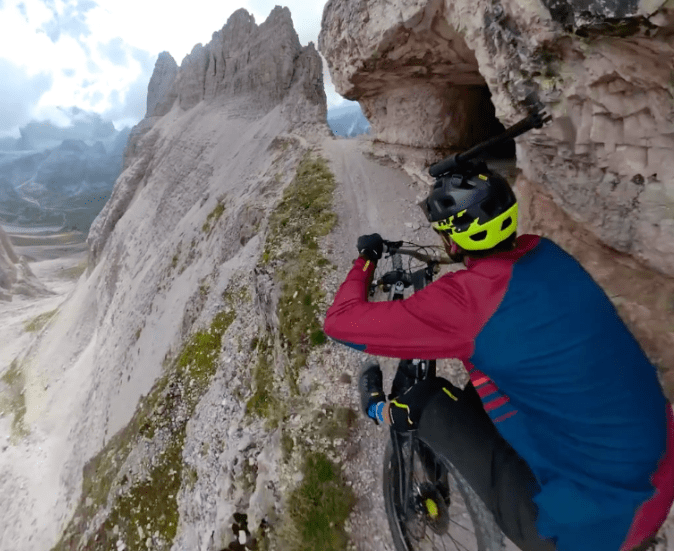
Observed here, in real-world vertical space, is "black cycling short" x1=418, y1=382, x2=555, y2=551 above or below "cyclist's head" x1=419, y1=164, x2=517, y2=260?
below

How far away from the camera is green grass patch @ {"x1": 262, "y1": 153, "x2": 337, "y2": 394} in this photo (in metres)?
10.1

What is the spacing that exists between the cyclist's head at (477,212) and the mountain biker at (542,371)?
11 millimetres

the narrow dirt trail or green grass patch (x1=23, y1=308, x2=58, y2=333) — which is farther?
green grass patch (x1=23, y1=308, x2=58, y2=333)

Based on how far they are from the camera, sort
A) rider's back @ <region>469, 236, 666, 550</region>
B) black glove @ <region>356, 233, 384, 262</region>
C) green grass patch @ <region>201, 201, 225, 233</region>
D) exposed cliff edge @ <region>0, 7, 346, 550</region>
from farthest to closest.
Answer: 1. green grass patch @ <region>201, 201, 225, 233</region>
2. exposed cliff edge @ <region>0, 7, 346, 550</region>
3. black glove @ <region>356, 233, 384, 262</region>
4. rider's back @ <region>469, 236, 666, 550</region>

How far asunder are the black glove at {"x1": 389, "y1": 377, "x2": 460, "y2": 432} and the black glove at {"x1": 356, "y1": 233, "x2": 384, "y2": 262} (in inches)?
61.8

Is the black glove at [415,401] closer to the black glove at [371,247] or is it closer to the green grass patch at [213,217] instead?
the black glove at [371,247]

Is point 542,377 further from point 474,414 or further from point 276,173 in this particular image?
point 276,173

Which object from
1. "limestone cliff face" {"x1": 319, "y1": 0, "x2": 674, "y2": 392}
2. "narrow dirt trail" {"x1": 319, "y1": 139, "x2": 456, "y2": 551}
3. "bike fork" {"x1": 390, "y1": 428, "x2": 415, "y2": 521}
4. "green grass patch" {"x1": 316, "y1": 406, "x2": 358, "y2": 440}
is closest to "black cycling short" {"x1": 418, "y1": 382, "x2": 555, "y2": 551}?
"bike fork" {"x1": 390, "y1": 428, "x2": 415, "y2": 521}

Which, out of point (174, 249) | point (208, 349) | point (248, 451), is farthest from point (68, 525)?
point (174, 249)

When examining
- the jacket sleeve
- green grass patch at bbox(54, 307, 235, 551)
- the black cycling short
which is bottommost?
green grass patch at bbox(54, 307, 235, 551)

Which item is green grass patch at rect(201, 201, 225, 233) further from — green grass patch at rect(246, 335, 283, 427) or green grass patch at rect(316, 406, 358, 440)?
green grass patch at rect(316, 406, 358, 440)

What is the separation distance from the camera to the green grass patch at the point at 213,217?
22781 mm

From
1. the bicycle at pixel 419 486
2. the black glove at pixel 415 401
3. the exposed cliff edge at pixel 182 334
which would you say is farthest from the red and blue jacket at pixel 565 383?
the exposed cliff edge at pixel 182 334

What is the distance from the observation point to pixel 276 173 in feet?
65.2
